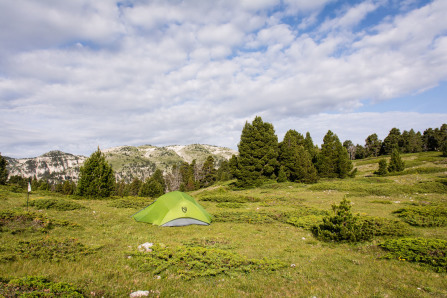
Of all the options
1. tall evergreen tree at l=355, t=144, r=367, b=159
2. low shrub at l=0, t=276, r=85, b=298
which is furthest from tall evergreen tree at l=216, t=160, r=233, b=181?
low shrub at l=0, t=276, r=85, b=298

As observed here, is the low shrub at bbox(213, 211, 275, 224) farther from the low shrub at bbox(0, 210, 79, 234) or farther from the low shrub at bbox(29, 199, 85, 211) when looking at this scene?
the low shrub at bbox(29, 199, 85, 211)

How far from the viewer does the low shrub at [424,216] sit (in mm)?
14273

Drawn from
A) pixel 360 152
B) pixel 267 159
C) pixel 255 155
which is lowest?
pixel 267 159

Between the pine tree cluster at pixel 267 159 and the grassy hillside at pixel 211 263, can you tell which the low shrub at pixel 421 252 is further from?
the pine tree cluster at pixel 267 159

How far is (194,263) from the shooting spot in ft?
25.4

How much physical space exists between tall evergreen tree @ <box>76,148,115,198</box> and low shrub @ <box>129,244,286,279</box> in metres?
23.5

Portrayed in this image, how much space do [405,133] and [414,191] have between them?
9635 centimetres

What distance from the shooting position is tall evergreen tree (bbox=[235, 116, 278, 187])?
→ 4522 cm

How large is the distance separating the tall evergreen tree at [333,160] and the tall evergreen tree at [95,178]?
1754 inches

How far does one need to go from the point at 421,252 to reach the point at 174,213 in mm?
13040

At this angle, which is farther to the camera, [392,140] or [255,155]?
[392,140]

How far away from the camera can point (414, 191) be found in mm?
27672

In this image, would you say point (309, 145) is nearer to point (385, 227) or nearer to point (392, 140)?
point (385, 227)

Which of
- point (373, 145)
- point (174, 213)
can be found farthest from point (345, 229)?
point (373, 145)
